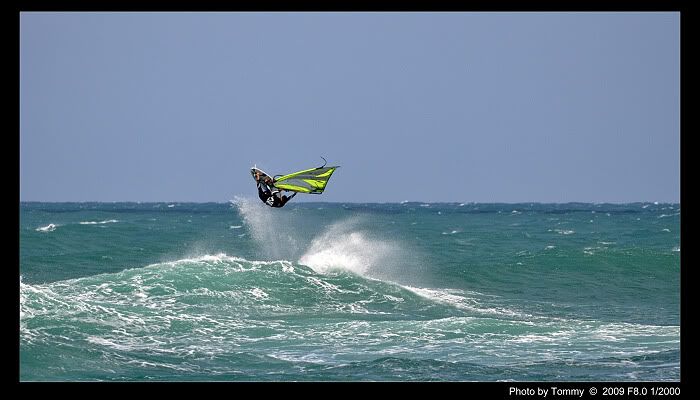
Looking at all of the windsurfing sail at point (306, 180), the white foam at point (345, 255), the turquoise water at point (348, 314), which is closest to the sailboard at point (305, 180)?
the windsurfing sail at point (306, 180)

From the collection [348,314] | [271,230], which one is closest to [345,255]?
[348,314]

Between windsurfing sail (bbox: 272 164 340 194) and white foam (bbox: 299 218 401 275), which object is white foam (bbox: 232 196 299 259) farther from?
windsurfing sail (bbox: 272 164 340 194)

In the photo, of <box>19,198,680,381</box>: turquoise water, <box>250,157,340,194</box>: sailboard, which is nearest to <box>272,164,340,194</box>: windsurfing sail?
<box>250,157,340,194</box>: sailboard

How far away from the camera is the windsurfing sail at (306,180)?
59.1 feet

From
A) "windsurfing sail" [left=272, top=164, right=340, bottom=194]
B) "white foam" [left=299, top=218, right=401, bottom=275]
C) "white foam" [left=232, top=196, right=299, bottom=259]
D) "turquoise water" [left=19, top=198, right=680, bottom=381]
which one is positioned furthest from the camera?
"white foam" [left=232, top=196, right=299, bottom=259]

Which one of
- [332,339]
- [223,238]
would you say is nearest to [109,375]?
[332,339]

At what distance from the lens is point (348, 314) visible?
23641 mm

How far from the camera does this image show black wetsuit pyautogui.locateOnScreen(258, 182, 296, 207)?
17984 millimetres

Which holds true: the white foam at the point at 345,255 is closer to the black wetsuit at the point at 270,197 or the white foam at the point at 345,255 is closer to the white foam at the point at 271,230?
the white foam at the point at 271,230

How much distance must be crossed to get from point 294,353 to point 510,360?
13.6 ft

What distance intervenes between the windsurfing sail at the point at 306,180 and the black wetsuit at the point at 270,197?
0.18 metres

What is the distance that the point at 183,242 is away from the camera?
156 ft

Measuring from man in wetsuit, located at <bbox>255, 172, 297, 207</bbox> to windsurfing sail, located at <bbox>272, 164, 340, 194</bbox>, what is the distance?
14 centimetres
